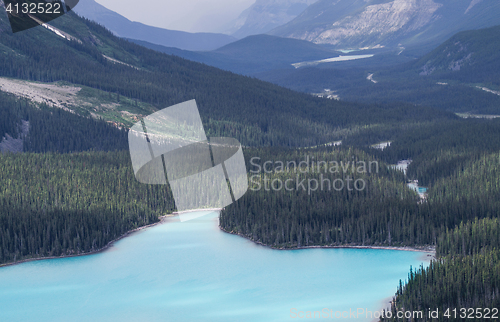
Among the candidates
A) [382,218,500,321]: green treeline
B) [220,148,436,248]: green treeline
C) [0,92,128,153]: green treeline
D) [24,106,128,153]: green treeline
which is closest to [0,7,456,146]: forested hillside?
[0,92,128,153]: green treeline

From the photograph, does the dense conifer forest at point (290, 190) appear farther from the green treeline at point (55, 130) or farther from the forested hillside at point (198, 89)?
the forested hillside at point (198, 89)

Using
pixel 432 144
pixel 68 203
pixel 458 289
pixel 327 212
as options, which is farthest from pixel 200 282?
pixel 432 144

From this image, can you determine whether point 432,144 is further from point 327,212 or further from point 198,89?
point 198,89

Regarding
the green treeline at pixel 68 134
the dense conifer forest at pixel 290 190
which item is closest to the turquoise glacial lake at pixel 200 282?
the dense conifer forest at pixel 290 190

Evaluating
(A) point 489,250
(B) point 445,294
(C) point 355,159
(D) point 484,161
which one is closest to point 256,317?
(B) point 445,294

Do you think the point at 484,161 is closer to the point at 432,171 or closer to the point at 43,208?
the point at 432,171

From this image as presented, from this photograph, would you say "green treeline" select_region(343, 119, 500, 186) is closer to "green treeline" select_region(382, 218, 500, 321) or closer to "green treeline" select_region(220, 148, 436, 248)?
"green treeline" select_region(220, 148, 436, 248)
